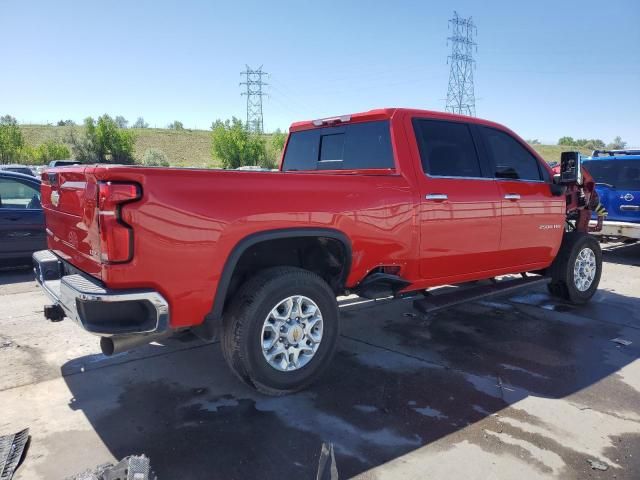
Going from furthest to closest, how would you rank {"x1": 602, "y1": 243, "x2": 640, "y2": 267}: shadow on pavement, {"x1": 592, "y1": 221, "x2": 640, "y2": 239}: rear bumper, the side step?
{"x1": 602, "y1": 243, "x2": 640, "y2": 267}: shadow on pavement < {"x1": 592, "y1": 221, "x2": 640, "y2": 239}: rear bumper < the side step

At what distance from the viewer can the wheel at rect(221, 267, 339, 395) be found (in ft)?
11.2

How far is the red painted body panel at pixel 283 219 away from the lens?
115 inches

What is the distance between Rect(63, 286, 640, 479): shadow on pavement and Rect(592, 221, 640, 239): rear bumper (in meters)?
4.55

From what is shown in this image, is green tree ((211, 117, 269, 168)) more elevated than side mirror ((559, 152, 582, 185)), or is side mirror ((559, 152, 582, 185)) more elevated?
green tree ((211, 117, 269, 168))

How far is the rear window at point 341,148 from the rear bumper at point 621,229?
7.01m

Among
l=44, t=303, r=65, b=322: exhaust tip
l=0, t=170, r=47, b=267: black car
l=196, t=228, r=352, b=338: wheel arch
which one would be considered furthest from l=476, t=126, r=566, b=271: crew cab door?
l=0, t=170, r=47, b=267: black car

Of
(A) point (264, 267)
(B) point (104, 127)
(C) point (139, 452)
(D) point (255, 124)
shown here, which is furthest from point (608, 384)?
(D) point (255, 124)

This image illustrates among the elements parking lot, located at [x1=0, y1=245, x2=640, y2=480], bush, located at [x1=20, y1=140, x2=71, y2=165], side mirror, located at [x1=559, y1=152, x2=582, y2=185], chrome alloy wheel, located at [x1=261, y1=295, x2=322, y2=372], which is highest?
bush, located at [x1=20, y1=140, x2=71, y2=165]

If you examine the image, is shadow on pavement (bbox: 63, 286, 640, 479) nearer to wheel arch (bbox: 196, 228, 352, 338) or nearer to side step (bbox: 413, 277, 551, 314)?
side step (bbox: 413, 277, 551, 314)

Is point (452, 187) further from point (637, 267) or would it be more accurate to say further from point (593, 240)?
point (637, 267)

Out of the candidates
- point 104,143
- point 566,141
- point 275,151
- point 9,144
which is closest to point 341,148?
point 9,144

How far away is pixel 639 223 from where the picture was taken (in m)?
9.48

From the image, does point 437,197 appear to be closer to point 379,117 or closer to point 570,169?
point 379,117

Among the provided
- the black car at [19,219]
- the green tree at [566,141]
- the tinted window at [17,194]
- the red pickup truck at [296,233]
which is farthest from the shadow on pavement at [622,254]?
the green tree at [566,141]
